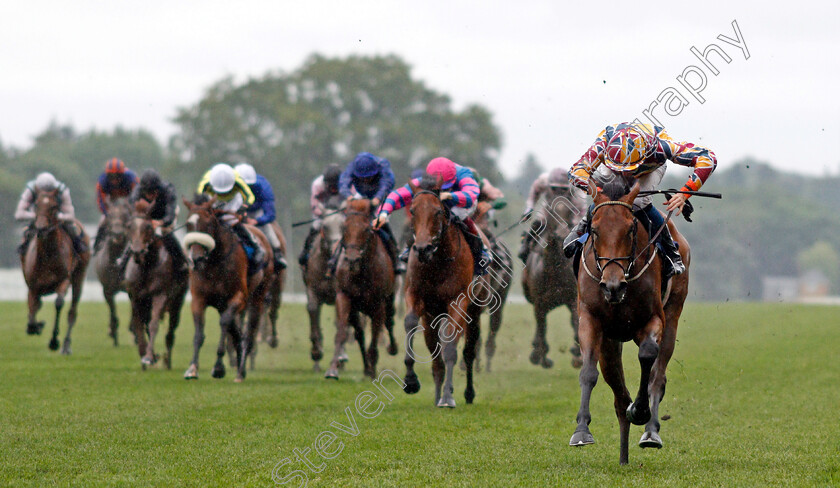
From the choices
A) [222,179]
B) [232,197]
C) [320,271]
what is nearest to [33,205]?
[232,197]

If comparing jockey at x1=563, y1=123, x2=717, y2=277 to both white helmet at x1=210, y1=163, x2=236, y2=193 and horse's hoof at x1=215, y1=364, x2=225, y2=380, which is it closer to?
horse's hoof at x1=215, y1=364, x2=225, y2=380

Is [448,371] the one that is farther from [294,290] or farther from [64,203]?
[294,290]

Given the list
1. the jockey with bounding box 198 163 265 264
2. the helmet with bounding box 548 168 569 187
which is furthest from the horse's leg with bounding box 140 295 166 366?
the helmet with bounding box 548 168 569 187

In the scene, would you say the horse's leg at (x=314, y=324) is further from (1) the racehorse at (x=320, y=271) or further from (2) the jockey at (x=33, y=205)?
(2) the jockey at (x=33, y=205)

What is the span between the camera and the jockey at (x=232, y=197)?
551 inches

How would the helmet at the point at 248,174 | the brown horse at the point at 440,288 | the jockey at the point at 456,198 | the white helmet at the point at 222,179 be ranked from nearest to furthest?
the brown horse at the point at 440,288 < the jockey at the point at 456,198 < the white helmet at the point at 222,179 < the helmet at the point at 248,174

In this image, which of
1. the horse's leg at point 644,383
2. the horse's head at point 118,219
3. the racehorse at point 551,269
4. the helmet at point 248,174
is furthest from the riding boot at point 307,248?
the horse's leg at point 644,383

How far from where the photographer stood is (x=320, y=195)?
15883 millimetres

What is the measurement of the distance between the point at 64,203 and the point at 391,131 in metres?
38.6

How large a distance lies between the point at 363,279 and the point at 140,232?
3.29m

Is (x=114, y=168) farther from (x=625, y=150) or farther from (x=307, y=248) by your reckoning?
(x=625, y=150)

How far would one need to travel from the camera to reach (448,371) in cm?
1123

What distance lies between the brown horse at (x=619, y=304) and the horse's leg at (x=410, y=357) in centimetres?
278

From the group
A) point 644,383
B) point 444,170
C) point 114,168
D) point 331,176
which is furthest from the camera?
point 114,168
